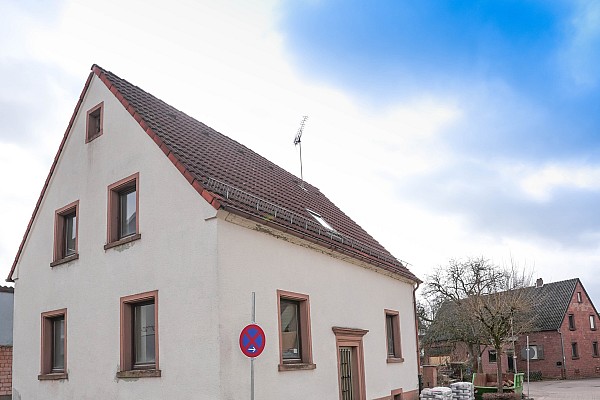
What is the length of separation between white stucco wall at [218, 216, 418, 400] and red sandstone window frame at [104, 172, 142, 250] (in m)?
2.74

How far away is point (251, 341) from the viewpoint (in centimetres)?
975

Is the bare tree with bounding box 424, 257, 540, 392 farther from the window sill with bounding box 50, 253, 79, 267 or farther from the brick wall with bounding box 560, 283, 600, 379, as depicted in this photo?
the window sill with bounding box 50, 253, 79, 267

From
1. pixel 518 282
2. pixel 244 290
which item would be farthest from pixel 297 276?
pixel 518 282

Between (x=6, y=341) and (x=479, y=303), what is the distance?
1881 cm

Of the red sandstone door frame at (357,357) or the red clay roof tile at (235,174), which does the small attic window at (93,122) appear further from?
the red sandstone door frame at (357,357)

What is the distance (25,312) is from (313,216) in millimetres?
8040

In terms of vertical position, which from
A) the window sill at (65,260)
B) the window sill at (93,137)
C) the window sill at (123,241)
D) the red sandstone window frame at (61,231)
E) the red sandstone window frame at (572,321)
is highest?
the window sill at (93,137)

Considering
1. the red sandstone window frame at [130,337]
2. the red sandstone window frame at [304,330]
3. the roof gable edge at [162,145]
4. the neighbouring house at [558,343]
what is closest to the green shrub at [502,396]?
the red sandstone window frame at [304,330]

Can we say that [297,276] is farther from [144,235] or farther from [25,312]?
[25,312]

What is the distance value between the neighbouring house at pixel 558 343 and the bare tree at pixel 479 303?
2.50 metres

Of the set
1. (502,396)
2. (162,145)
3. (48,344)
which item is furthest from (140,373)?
(502,396)

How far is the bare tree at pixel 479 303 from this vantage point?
2672 cm

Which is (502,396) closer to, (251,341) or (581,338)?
(251,341)

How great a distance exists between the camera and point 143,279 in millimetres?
12523
